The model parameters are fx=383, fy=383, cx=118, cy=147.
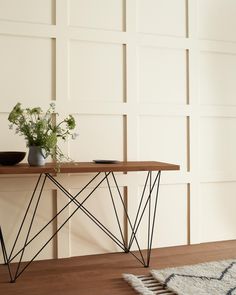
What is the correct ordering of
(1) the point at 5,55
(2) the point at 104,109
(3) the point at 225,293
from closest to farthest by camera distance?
(3) the point at 225,293 → (1) the point at 5,55 → (2) the point at 104,109

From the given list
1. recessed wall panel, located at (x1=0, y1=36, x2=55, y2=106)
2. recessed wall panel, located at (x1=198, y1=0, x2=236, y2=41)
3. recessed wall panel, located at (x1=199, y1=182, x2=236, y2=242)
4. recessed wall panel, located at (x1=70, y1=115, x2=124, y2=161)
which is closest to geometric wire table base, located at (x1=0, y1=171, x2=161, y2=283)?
recessed wall panel, located at (x1=70, y1=115, x2=124, y2=161)

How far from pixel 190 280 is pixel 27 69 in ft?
6.25

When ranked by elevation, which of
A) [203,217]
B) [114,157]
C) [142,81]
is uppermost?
[142,81]

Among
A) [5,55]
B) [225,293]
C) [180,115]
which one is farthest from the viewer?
[180,115]

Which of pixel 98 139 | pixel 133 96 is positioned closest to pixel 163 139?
pixel 133 96

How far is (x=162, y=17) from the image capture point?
329cm

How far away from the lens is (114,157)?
10.3ft

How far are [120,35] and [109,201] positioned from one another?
4.48ft

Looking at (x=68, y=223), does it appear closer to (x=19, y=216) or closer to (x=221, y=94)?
(x=19, y=216)

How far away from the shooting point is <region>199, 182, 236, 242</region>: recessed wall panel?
343cm

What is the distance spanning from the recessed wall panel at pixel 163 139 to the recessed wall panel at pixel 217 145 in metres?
0.18

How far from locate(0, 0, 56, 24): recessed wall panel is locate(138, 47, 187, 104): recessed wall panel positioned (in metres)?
0.80

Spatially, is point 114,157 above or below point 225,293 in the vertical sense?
above

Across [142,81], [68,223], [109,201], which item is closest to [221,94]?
[142,81]
